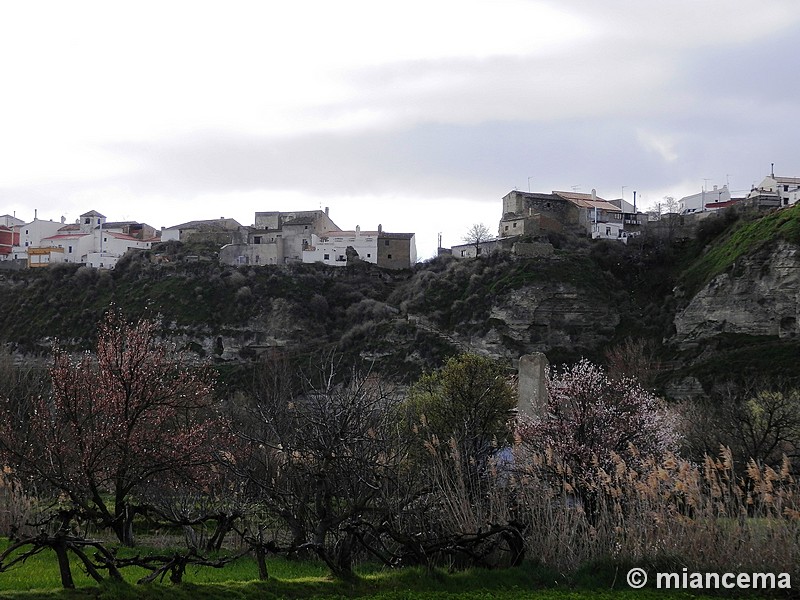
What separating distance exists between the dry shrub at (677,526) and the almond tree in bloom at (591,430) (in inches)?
42.5

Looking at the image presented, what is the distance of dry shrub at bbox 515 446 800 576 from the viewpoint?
8.82m

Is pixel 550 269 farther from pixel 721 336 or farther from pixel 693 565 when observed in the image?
pixel 693 565

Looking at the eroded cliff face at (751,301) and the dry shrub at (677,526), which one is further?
the eroded cliff face at (751,301)

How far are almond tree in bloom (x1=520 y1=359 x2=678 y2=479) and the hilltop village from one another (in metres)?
65.7

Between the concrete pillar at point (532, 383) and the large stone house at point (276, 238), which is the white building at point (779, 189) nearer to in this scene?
the large stone house at point (276, 238)

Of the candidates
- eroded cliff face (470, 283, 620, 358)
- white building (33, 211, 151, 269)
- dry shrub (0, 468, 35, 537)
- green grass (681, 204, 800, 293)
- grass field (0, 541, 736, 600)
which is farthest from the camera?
white building (33, 211, 151, 269)

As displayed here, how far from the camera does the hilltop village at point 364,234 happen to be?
3332 inches

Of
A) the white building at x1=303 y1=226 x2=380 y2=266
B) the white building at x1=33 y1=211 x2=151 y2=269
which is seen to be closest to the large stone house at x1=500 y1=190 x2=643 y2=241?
the white building at x1=303 y1=226 x2=380 y2=266

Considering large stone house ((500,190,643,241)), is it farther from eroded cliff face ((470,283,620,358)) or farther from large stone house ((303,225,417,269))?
eroded cliff face ((470,283,620,358))

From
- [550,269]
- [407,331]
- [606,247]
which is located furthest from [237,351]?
[606,247]

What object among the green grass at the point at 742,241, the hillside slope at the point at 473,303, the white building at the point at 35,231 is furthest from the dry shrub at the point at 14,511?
the white building at the point at 35,231

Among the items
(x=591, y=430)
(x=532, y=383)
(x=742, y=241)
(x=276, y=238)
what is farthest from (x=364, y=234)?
(x=591, y=430)

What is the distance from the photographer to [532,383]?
17297 mm

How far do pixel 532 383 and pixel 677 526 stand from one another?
7.90 meters
